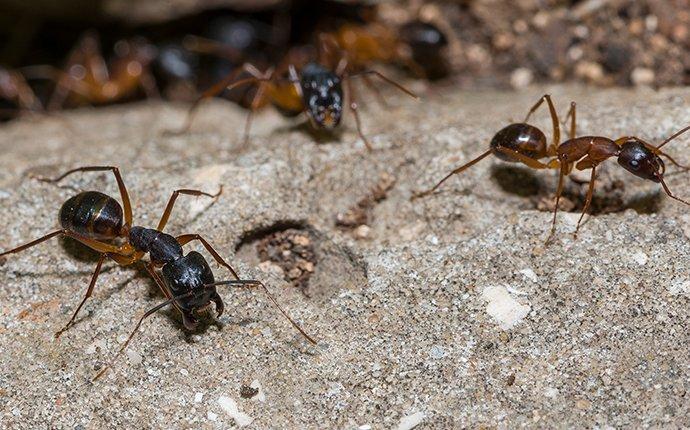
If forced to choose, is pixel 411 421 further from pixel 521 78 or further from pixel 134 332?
pixel 521 78

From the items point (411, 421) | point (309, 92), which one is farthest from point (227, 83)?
point (411, 421)

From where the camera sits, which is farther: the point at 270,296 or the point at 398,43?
the point at 398,43

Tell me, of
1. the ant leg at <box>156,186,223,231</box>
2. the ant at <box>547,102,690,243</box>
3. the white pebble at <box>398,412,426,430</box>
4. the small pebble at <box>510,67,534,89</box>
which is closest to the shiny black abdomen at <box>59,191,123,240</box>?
the ant leg at <box>156,186,223,231</box>

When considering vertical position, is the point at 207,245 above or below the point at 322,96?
below

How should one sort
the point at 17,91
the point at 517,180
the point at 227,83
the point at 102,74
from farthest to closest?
the point at 102,74 → the point at 17,91 → the point at 227,83 → the point at 517,180

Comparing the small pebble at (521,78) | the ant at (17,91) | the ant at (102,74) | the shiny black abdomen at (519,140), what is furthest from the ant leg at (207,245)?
the ant at (17,91)

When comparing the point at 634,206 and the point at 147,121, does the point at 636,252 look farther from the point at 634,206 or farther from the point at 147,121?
the point at 147,121

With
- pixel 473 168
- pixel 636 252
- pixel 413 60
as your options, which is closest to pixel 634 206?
pixel 636 252
